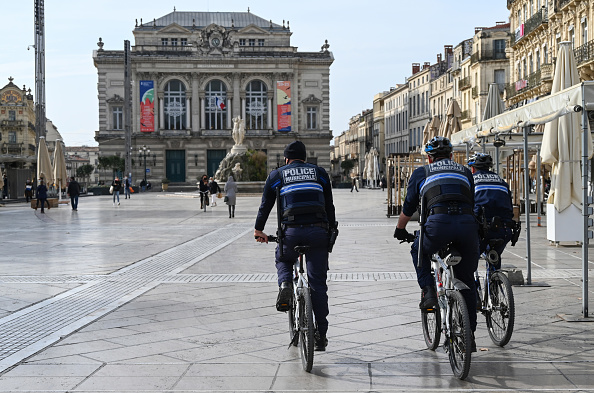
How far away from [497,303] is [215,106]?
7543cm

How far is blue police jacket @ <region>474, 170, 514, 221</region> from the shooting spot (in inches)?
326

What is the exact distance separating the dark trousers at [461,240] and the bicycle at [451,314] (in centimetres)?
9

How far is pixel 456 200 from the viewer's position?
6359mm

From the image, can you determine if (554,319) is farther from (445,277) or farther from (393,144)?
(393,144)

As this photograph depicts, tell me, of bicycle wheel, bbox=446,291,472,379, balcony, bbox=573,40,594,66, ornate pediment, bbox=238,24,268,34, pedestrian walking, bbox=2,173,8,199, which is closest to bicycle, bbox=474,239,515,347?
bicycle wheel, bbox=446,291,472,379

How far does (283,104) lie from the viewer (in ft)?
267

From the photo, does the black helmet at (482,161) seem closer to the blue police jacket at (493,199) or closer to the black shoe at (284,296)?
the blue police jacket at (493,199)

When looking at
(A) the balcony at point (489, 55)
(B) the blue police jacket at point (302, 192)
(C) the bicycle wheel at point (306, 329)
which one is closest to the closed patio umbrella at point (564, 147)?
(B) the blue police jacket at point (302, 192)

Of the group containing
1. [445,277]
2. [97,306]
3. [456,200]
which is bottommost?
[97,306]

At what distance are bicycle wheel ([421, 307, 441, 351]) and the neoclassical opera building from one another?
73309mm

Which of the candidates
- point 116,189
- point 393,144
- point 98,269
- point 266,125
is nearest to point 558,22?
point 116,189

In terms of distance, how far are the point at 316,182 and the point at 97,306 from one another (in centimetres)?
415

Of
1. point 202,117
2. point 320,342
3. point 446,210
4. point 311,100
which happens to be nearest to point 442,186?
point 446,210

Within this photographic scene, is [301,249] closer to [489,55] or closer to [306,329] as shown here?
[306,329]
